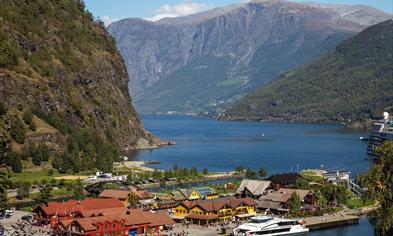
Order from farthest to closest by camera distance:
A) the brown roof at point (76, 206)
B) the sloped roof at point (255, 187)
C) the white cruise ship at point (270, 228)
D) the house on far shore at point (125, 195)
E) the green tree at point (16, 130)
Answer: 1. the sloped roof at point (255, 187)
2. the house on far shore at point (125, 195)
3. the brown roof at point (76, 206)
4. the white cruise ship at point (270, 228)
5. the green tree at point (16, 130)

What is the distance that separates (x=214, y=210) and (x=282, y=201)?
10.2 meters

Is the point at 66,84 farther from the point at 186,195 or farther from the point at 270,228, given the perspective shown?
the point at 270,228

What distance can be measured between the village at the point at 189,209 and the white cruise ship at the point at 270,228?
1.99 metres

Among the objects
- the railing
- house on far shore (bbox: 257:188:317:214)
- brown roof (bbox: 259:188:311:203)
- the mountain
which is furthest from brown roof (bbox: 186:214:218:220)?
the mountain

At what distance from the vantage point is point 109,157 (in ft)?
435

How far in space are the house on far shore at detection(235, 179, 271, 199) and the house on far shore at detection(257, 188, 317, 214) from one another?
147 inches

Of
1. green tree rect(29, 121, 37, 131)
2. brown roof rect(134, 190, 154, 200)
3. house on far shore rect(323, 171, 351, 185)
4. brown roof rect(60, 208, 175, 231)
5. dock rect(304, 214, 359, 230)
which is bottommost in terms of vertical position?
house on far shore rect(323, 171, 351, 185)

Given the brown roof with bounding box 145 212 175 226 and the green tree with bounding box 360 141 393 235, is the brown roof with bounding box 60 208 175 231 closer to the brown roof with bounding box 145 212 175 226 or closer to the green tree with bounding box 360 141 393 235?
the brown roof with bounding box 145 212 175 226

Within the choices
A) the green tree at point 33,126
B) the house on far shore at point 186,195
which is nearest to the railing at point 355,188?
the house on far shore at point 186,195

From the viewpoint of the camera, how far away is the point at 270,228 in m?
69.9

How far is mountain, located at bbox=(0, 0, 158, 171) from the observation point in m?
129

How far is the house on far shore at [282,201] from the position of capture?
82062 mm

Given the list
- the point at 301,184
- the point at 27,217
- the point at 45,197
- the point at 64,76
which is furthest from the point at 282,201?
the point at 64,76

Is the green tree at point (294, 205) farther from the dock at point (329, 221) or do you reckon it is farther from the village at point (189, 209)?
the dock at point (329, 221)
